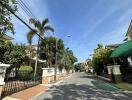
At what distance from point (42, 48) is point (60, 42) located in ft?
17.1

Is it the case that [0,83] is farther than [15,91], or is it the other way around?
[15,91]

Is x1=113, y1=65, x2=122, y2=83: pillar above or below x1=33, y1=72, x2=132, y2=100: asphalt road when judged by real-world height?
above

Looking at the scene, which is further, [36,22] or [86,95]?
[36,22]

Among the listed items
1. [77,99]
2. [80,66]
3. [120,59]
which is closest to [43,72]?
[77,99]

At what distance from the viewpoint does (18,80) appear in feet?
49.9

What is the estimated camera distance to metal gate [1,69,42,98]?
1190cm

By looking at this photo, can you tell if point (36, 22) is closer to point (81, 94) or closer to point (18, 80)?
point (18, 80)

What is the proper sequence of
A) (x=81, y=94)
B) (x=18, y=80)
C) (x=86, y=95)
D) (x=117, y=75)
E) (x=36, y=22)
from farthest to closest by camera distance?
(x=36, y=22) → (x=117, y=75) → (x=18, y=80) → (x=81, y=94) → (x=86, y=95)

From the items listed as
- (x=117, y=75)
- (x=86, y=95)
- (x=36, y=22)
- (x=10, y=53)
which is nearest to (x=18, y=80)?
(x=10, y=53)

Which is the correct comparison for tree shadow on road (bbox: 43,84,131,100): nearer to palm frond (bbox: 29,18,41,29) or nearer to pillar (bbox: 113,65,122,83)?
pillar (bbox: 113,65,122,83)

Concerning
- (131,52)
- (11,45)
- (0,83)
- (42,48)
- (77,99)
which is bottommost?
(77,99)

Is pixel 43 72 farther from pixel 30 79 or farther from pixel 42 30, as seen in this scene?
pixel 42 30

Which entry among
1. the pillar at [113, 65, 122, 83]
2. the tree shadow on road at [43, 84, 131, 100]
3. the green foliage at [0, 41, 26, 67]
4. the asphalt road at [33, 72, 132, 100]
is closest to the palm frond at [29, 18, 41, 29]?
the green foliage at [0, 41, 26, 67]

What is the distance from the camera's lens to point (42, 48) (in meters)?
39.7
